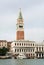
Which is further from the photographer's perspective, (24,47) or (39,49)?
(39,49)

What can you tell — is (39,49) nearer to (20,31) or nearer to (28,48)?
(28,48)

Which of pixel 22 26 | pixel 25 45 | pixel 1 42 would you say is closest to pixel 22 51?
pixel 25 45

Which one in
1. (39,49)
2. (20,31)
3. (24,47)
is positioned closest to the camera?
(24,47)

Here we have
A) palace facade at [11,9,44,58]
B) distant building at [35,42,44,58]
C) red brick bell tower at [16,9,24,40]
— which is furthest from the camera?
red brick bell tower at [16,9,24,40]

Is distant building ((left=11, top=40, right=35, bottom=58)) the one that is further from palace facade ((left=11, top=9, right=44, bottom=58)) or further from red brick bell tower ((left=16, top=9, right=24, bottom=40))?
red brick bell tower ((left=16, top=9, right=24, bottom=40))

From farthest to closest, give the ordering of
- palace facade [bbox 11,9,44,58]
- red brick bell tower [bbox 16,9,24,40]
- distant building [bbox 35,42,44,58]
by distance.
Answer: red brick bell tower [bbox 16,9,24,40] < distant building [bbox 35,42,44,58] < palace facade [bbox 11,9,44,58]

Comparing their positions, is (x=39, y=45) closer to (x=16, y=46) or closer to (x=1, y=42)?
(x=16, y=46)

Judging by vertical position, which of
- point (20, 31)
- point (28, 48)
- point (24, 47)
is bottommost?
point (28, 48)

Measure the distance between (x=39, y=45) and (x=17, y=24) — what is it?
43.7 ft

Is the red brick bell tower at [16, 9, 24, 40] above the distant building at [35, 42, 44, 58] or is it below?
above

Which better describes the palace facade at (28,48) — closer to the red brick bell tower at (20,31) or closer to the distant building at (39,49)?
the distant building at (39,49)

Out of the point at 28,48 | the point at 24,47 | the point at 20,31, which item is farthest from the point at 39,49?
the point at 20,31

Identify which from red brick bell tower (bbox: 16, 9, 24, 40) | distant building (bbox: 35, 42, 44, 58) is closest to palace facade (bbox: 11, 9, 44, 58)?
distant building (bbox: 35, 42, 44, 58)

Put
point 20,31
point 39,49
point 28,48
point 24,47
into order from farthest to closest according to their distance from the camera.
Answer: point 20,31
point 39,49
point 28,48
point 24,47
